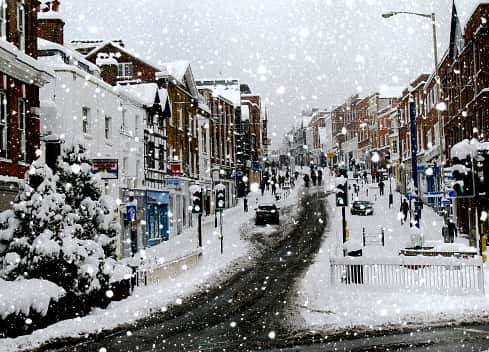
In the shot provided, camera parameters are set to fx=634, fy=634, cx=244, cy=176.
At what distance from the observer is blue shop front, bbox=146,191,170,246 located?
117 feet

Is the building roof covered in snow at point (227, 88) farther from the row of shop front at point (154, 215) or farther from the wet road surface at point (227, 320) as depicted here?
the wet road surface at point (227, 320)

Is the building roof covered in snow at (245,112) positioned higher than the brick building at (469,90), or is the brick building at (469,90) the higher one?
the building roof covered in snow at (245,112)

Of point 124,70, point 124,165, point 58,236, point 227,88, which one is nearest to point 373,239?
point 124,165

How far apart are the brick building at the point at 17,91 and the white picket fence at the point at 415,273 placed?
9965mm

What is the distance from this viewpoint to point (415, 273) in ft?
58.0

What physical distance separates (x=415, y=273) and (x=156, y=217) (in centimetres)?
2208

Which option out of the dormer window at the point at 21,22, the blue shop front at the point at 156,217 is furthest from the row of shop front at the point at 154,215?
the dormer window at the point at 21,22

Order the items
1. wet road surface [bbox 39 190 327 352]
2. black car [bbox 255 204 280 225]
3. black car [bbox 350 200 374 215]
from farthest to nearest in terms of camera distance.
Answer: black car [bbox 350 200 374 215], black car [bbox 255 204 280 225], wet road surface [bbox 39 190 327 352]

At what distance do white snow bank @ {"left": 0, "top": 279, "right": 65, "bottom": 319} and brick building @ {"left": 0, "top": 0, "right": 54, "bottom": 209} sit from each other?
473 cm

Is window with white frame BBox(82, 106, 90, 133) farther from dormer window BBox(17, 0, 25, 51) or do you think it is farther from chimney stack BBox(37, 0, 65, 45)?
dormer window BBox(17, 0, 25, 51)

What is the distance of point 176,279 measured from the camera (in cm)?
2269

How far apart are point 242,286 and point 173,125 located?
78.0ft

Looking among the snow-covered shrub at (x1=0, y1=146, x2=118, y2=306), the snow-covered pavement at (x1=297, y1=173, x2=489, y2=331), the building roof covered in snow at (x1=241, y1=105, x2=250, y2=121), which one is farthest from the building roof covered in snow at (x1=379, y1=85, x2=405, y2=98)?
the snow-covered shrub at (x1=0, y1=146, x2=118, y2=306)

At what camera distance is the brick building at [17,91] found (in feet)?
60.8
